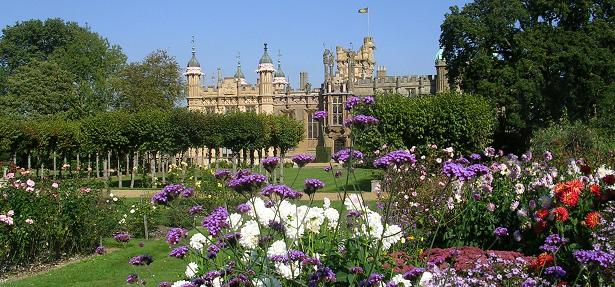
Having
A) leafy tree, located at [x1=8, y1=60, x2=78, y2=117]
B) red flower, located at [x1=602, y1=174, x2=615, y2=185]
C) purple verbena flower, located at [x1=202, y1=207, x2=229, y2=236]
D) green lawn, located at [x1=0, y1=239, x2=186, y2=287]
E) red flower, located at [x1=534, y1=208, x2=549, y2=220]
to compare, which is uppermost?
leafy tree, located at [x1=8, y1=60, x2=78, y2=117]

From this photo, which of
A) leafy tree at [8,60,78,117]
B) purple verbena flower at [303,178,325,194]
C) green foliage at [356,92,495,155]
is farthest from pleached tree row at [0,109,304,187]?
purple verbena flower at [303,178,325,194]

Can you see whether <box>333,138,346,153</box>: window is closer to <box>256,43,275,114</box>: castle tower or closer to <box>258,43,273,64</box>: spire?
<box>256,43,275,114</box>: castle tower

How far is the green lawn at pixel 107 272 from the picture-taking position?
10.0m

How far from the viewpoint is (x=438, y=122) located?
26484 mm

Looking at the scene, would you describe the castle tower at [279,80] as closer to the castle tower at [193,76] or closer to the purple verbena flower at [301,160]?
the castle tower at [193,76]

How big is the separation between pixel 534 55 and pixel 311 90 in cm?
3985

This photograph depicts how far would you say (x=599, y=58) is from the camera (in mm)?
30172

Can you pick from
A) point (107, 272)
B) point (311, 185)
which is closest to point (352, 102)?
point (311, 185)

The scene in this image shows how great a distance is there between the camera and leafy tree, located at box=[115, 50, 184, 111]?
151 feet

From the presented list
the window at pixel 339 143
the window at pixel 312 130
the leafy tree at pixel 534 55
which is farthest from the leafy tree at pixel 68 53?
the leafy tree at pixel 534 55

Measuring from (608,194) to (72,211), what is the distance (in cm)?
843

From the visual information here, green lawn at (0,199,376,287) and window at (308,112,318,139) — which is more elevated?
window at (308,112,318,139)

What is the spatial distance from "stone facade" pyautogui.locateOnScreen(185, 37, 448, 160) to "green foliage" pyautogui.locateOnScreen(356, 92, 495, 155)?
33428mm

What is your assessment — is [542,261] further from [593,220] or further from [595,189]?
[595,189]
